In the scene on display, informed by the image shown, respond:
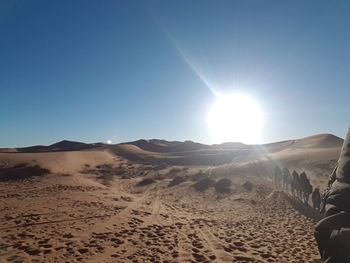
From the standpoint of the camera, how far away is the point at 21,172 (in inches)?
1496

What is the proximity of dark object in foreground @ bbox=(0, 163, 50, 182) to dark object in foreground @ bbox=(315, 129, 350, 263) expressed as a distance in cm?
3480

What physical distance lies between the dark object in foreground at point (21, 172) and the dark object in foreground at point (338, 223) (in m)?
34.8

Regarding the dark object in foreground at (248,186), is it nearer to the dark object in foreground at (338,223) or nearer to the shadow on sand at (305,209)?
the shadow on sand at (305,209)

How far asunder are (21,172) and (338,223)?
38.2m

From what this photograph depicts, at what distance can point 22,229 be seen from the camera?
45.4ft

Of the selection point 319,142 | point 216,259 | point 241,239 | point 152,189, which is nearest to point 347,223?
point 216,259

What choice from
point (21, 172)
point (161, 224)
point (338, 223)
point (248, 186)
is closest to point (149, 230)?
point (161, 224)

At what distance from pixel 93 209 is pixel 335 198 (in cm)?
1541

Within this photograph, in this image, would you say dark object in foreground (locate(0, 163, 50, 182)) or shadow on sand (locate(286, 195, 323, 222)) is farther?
dark object in foreground (locate(0, 163, 50, 182))

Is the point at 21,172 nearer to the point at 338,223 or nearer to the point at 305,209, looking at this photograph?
the point at 305,209

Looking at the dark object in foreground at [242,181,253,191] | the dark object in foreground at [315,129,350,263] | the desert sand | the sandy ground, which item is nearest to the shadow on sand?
the desert sand

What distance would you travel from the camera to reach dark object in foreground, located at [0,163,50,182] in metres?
36.1

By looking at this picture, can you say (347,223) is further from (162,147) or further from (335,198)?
(162,147)

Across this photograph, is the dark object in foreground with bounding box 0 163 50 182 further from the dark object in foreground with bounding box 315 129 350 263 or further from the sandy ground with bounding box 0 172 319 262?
the dark object in foreground with bounding box 315 129 350 263
